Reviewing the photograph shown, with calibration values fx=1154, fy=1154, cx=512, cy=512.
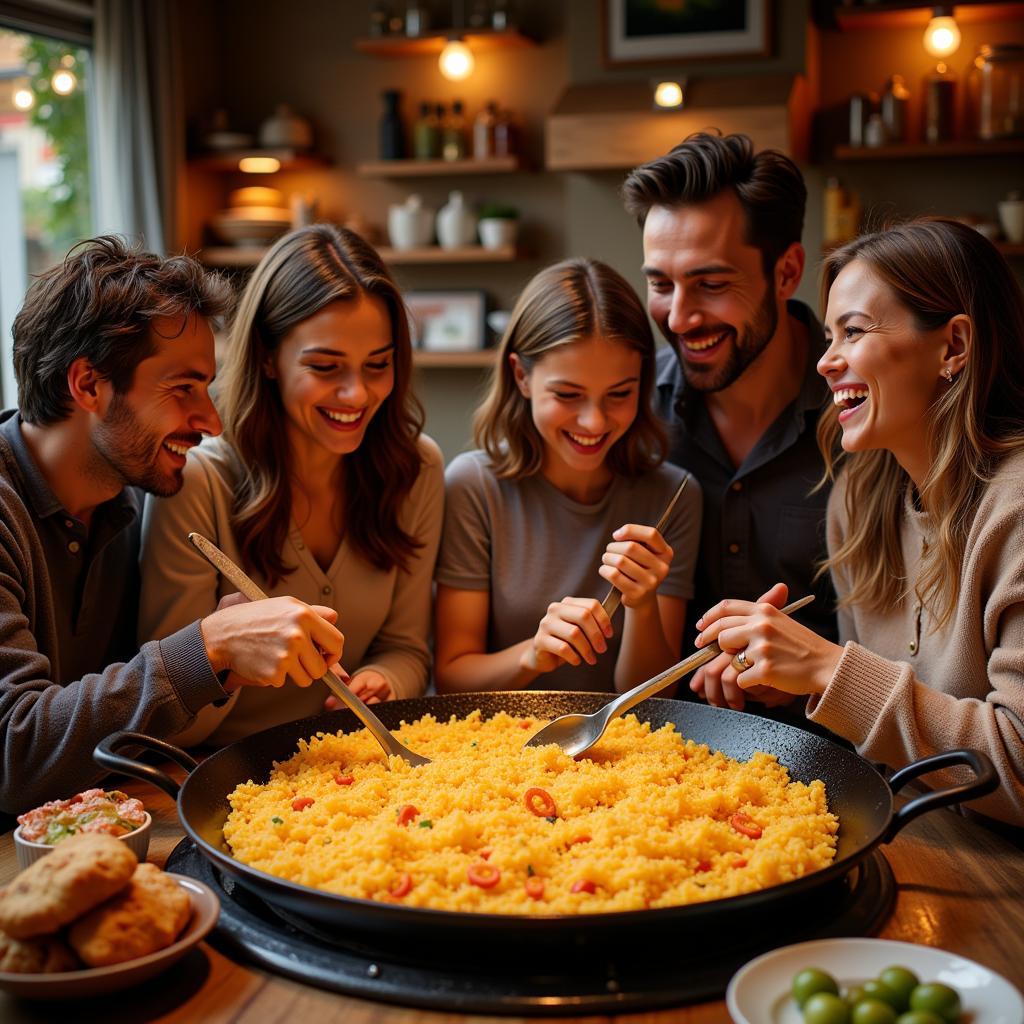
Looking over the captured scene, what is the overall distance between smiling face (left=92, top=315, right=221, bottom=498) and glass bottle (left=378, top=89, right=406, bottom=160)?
3876 mm

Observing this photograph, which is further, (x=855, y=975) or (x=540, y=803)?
(x=540, y=803)

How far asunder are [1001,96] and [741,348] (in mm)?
2956

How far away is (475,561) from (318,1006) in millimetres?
1343

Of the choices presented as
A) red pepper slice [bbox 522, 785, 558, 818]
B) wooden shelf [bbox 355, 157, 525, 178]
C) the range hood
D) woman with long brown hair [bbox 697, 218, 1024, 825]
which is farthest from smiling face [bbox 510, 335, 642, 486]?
wooden shelf [bbox 355, 157, 525, 178]

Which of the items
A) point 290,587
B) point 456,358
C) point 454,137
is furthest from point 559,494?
point 454,137

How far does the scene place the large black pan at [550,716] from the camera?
3.62ft

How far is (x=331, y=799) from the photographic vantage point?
1.51 metres

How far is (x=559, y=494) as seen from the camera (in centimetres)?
246

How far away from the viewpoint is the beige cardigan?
6.64ft

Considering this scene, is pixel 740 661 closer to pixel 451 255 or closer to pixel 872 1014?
pixel 872 1014

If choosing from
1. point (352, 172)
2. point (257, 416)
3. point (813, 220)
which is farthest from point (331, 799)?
point (352, 172)

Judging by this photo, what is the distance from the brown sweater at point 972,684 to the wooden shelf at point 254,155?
466cm

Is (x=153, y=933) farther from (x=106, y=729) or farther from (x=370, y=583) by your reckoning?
(x=370, y=583)

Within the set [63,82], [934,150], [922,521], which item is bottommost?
[922,521]
